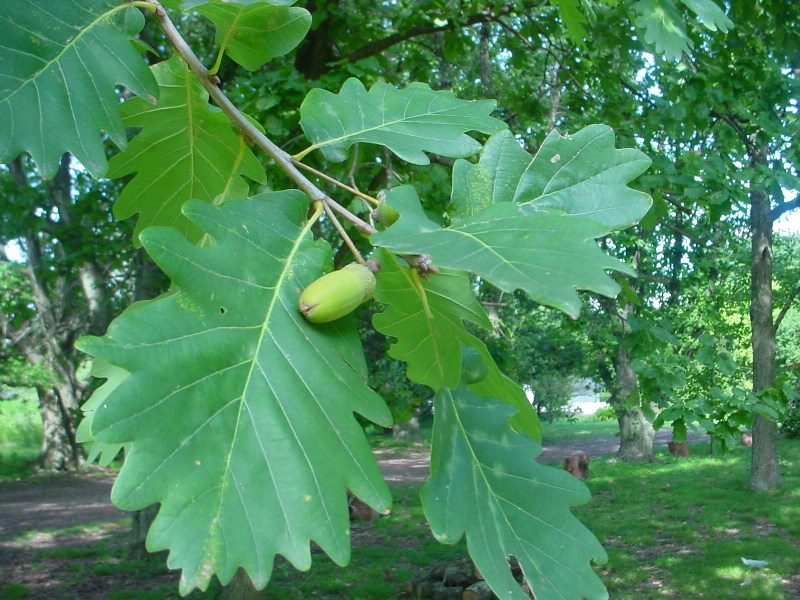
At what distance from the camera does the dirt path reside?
416 inches

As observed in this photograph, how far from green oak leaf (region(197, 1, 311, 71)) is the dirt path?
8.98 meters

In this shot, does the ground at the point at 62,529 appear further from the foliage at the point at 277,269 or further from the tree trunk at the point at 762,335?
the foliage at the point at 277,269

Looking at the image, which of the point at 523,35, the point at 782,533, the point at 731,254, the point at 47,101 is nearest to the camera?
the point at 47,101

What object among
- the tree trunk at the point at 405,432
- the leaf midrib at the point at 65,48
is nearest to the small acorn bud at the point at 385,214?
the leaf midrib at the point at 65,48

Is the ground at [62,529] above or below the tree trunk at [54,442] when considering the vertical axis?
below

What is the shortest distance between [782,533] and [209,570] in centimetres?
982

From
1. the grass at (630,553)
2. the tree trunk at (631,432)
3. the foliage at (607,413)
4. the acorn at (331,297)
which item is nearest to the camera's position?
the acorn at (331,297)

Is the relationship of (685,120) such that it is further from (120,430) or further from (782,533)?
(782,533)

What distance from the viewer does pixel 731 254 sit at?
12.3 meters

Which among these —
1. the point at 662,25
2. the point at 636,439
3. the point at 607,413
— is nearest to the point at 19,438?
the point at 636,439

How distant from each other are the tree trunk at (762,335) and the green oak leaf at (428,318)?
32.4ft

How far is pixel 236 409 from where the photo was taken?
0.87 meters

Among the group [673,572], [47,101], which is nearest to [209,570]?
[47,101]

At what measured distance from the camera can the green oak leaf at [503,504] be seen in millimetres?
1033
